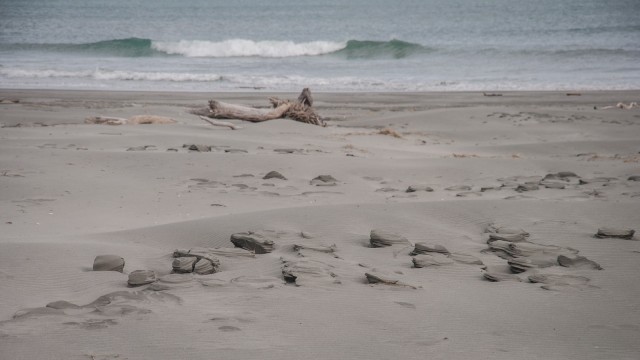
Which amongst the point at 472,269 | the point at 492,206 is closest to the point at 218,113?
the point at 492,206

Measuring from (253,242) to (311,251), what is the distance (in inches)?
11.6

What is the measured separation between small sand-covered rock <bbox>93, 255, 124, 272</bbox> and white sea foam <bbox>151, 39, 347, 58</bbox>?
30.1m

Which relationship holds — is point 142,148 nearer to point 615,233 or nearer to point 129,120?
point 129,120

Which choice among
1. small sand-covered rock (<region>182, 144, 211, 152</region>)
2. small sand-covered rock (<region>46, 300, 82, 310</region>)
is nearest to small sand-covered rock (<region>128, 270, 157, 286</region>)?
small sand-covered rock (<region>46, 300, 82, 310</region>)

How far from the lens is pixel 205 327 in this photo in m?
2.39

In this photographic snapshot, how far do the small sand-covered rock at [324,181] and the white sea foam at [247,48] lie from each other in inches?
1091

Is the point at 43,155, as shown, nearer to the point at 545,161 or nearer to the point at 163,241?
the point at 163,241

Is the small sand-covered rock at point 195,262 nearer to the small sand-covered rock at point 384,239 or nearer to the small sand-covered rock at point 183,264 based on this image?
the small sand-covered rock at point 183,264

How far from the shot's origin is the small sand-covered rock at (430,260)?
10.7ft

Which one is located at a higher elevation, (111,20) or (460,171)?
(111,20)

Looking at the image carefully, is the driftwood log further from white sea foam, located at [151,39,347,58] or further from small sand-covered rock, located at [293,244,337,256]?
white sea foam, located at [151,39,347,58]

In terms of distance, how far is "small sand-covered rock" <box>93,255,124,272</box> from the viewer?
303 centimetres

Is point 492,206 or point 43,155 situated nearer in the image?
point 492,206

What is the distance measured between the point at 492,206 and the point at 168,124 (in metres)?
5.63
